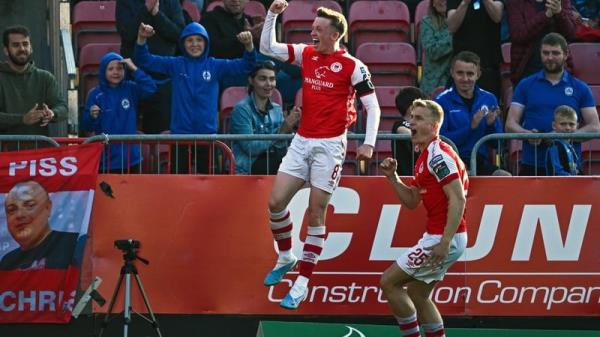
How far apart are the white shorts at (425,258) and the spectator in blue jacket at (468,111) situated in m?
2.08

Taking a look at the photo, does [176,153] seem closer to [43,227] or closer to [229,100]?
[43,227]

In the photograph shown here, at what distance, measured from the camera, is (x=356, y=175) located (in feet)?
50.8

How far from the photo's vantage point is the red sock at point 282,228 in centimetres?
1368

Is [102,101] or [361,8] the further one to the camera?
[361,8]

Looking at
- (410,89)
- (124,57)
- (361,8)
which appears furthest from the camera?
(361,8)

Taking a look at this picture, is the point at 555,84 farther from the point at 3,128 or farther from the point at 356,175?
the point at 3,128

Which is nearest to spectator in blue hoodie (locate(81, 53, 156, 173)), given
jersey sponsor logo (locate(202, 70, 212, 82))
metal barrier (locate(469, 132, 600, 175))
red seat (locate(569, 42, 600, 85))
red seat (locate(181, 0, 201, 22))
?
jersey sponsor logo (locate(202, 70, 212, 82))

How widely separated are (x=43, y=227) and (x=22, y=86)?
1552 mm

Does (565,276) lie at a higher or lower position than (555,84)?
lower

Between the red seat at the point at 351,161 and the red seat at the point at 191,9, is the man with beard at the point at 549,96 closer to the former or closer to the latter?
the red seat at the point at 351,161

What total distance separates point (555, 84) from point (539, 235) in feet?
5.30

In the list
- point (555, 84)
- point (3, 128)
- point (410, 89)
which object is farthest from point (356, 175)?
point (3, 128)

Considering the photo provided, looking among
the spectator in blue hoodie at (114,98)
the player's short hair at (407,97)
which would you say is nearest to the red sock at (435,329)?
the player's short hair at (407,97)

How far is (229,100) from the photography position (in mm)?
16266
